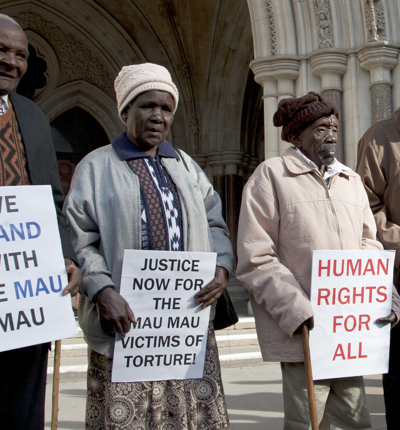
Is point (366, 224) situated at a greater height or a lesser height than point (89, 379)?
greater

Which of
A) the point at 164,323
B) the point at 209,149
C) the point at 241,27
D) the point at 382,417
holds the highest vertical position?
the point at 241,27

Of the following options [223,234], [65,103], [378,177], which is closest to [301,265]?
[223,234]

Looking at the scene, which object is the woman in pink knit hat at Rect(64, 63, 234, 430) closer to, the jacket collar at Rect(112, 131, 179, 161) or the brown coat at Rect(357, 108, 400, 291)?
the jacket collar at Rect(112, 131, 179, 161)

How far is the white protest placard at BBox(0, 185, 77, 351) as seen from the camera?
6.50 ft

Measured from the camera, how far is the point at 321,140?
2.55 metres

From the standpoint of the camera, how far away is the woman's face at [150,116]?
2.36 meters

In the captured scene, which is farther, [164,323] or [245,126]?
[245,126]

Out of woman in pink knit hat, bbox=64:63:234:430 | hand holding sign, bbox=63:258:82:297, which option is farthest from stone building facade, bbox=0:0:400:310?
hand holding sign, bbox=63:258:82:297

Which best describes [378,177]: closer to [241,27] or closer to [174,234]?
[174,234]

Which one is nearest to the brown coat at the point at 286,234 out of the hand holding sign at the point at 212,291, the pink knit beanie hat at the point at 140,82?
the hand holding sign at the point at 212,291

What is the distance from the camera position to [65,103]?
13211 mm

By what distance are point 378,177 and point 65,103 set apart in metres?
11.2

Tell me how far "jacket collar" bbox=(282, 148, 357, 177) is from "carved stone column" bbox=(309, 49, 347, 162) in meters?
4.53

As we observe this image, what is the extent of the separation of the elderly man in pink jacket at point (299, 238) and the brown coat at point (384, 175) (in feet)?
1.00
